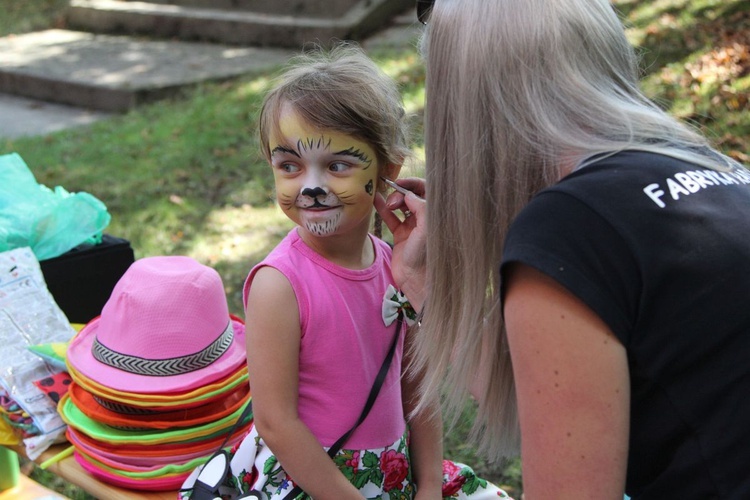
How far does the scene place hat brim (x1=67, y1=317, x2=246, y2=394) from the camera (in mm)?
2281

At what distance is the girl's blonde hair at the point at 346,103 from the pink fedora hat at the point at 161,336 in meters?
0.56

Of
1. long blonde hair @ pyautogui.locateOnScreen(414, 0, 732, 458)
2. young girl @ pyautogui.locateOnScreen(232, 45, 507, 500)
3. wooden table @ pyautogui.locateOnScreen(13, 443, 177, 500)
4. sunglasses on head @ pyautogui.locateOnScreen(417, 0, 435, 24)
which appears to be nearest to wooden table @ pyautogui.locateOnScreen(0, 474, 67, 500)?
wooden table @ pyautogui.locateOnScreen(13, 443, 177, 500)

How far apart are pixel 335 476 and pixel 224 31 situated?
8674 millimetres

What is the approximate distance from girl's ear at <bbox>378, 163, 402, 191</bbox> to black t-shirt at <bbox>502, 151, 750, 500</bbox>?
70 centimetres

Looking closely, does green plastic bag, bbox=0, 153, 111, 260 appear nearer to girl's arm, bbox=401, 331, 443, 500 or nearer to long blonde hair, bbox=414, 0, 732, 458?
girl's arm, bbox=401, 331, 443, 500

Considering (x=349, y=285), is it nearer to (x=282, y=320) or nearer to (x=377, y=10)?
(x=282, y=320)

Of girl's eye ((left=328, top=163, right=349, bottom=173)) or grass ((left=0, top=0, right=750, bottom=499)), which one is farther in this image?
grass ((left=0, top=0, right=750, bottom=499))

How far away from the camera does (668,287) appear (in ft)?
→ 4.36

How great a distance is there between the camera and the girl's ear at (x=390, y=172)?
79.7 inches

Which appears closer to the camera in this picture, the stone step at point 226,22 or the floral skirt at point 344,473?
the floral skirt at point 344,473

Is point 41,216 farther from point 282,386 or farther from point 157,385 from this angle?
point 282,386

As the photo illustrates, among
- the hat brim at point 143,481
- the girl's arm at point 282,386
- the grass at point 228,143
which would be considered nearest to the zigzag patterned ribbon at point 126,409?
the hat brim at point 143,481

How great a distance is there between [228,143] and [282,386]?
4926mm

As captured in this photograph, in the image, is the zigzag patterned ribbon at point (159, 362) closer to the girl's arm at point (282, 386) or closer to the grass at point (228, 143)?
the girl's arm at point (282, 386)
